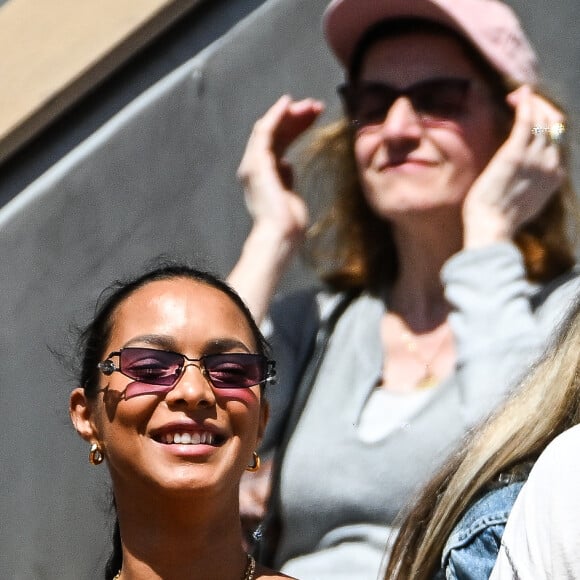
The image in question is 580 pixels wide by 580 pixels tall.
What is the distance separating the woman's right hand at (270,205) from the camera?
3291mm

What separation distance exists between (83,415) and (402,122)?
3.45ft

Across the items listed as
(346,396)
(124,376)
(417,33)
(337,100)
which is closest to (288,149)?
(337,100)

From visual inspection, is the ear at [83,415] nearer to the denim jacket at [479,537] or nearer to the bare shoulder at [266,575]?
the bare shoulder at [266,575]

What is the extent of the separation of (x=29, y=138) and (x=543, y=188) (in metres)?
1.25

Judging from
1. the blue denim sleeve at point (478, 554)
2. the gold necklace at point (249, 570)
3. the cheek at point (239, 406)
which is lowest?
the blue denim sleeve at point (478, 554)

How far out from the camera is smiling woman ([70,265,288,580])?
2.32 metres

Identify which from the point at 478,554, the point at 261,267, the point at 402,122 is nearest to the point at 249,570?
the point at 478,554

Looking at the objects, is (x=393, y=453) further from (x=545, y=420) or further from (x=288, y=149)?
(x=288, y=149)

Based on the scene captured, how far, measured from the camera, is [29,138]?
3.80 meters

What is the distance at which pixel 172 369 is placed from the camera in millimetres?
2359

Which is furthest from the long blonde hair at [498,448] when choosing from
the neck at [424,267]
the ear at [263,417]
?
the neck at [424,267]

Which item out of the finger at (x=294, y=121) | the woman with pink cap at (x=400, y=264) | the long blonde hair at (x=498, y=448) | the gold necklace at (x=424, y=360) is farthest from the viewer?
the finger at (x=294, y=121)

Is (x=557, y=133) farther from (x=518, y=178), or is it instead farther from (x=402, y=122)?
(x=402, y=122)

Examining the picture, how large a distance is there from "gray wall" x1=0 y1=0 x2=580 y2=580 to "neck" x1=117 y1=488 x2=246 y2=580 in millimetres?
1159
